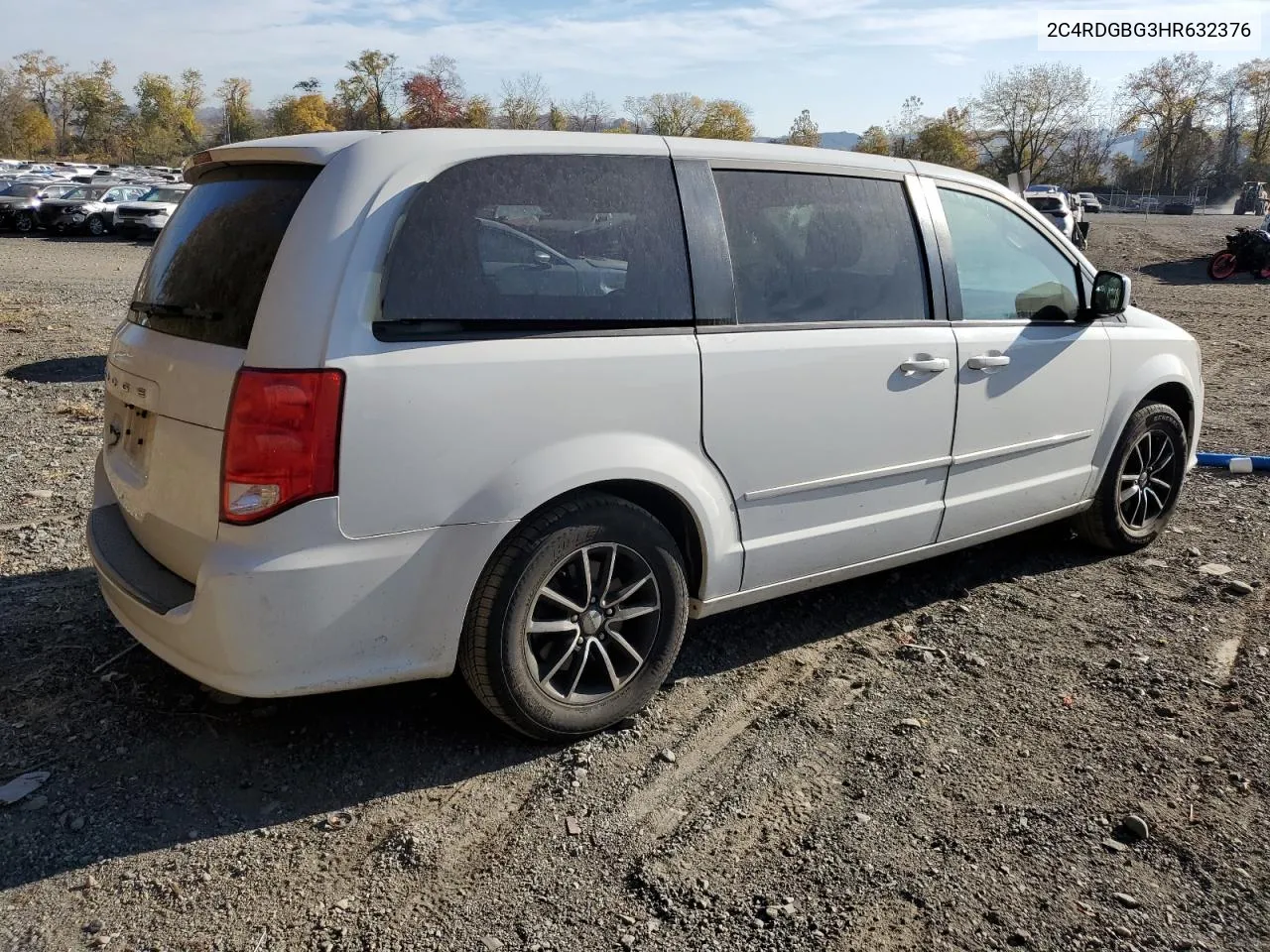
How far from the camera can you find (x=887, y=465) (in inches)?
157

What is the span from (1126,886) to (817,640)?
5.44 ft

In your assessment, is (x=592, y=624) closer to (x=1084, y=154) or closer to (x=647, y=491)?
(x=647, y=491)

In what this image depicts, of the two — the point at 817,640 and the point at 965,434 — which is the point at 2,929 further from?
the point at 965,434

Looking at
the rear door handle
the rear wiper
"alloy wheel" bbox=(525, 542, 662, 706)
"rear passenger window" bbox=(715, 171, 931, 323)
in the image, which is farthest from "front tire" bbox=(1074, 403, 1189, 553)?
the rear wiper

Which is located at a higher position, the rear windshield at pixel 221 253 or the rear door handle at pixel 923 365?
the rear windshield at pixel 221 253

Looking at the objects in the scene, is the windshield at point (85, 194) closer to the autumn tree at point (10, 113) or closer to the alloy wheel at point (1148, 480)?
the alloy wheel at point (1148, 480)

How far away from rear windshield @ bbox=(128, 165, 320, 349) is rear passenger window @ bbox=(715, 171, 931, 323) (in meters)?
1.45

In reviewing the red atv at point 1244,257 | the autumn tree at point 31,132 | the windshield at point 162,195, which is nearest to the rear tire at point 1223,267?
the red atv at point 1244,257

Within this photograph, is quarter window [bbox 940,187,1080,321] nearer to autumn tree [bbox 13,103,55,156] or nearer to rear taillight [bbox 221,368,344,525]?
rear taillight [bbox 221,368,344,525]

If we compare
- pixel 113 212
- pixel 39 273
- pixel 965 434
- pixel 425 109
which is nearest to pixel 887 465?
pixel 965 434

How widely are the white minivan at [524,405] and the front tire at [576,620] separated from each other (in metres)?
0.01

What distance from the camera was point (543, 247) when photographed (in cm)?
318

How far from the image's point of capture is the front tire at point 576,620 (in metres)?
3.13

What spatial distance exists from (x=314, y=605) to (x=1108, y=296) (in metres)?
3.71
